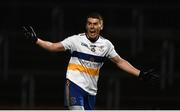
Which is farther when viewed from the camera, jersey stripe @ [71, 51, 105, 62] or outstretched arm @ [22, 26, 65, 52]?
jersey stripe @ [71, 51, 105, 62]

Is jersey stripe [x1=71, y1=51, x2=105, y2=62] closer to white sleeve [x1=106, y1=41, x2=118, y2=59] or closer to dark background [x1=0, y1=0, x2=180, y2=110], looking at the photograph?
white sleeve [x1=106, y1=41, x2=118, y2=59]

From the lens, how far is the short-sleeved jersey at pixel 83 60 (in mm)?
10969

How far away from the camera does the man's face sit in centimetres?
1080

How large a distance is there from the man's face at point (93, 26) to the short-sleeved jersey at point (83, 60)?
11 cm

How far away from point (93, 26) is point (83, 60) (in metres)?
0.45

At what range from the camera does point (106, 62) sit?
55.1 feet

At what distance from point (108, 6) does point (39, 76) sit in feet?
11.0

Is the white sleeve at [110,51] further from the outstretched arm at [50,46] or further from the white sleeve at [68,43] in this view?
the outstretched arm at [50,46]

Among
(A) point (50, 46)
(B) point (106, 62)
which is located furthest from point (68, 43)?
(B) point (106, 62)

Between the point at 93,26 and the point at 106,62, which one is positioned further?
the point at 106,62

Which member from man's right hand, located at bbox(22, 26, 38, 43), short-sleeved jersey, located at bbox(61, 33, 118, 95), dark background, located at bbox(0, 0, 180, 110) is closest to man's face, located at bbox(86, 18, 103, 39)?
short-sleeved jersey, located at bbox(61, 33, 118, 95)

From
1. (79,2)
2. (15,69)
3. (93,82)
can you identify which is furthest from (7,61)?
(93,82)

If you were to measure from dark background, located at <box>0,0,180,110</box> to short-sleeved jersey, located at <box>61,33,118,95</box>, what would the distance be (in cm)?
541

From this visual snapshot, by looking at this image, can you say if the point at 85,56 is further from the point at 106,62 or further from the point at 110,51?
the point at 106,62
